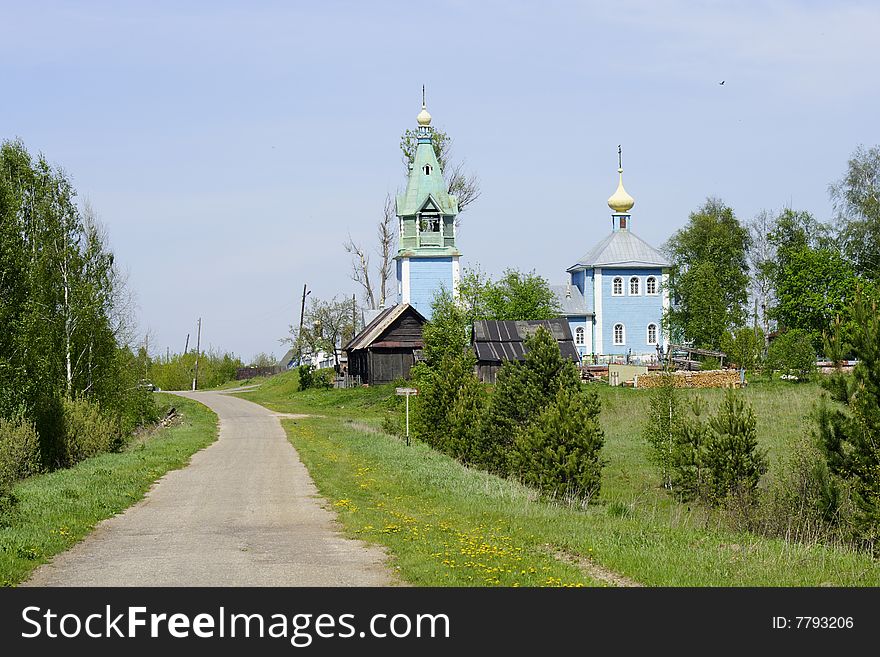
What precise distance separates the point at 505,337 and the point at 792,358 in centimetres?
1451

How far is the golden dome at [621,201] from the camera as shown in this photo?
254 ft

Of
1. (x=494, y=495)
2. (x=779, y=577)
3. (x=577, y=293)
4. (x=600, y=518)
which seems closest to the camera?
(x=779, y=577)

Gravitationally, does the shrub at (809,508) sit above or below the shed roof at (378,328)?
below

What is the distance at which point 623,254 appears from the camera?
243 ft

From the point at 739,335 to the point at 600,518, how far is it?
48370 mm

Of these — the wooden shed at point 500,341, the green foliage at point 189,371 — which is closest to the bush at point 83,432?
the wooden shed at point 500,341

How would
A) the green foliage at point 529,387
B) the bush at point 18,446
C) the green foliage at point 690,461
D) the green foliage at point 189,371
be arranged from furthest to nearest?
the green foliage at point 189,371 < the green foliage at point 529,387 < the green foliage at point 690,461 < the bush at point 18,446

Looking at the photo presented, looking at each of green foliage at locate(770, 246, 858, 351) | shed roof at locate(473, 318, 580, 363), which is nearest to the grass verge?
shed roof at locate(473, 318, 580, 363)

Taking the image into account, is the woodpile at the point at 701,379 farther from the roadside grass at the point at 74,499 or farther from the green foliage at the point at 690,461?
the green foliage at the point at 690,461

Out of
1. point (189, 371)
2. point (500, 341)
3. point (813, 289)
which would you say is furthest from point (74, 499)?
point (189, 371)

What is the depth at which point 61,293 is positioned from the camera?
116ft

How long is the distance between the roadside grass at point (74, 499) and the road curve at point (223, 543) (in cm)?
22
